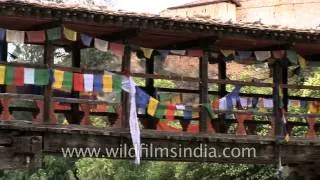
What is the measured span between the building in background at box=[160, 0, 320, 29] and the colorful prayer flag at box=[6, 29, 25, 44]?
80.8ft

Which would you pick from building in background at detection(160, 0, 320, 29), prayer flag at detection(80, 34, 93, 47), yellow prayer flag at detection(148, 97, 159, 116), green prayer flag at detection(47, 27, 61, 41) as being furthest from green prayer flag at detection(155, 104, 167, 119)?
building in background at detection(160, 0, 320, 29)

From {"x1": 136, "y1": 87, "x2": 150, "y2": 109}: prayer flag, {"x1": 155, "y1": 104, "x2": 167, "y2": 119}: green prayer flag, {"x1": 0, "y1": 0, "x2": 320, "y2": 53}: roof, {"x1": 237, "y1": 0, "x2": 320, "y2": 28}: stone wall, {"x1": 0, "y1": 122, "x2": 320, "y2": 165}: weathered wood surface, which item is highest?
{"x1": 237, "y1": 0, "x2": 320, "y2": 28}: stone wall

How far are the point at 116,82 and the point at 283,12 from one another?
26899 millimetres

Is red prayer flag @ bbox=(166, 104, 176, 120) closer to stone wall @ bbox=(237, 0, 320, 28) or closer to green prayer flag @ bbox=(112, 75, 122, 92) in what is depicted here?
green prayer flag @ bbox=(112, 75, 122, 92)

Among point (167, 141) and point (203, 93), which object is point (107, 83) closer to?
point (167, 141)

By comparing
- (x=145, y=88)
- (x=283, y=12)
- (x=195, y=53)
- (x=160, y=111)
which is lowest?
(x=160, y=111)

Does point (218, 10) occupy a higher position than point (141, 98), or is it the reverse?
point (218, 10)

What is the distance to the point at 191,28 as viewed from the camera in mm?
11867

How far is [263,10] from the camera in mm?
38156

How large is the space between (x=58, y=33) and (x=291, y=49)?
5037 mm

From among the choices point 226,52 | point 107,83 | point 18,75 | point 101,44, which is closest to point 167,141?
point 107,83

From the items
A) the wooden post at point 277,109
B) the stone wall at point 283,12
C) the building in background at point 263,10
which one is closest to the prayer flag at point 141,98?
the wooden post at point 277,109

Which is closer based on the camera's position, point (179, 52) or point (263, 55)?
point (179, 52)

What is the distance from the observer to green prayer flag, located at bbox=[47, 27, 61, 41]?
1118 cm
